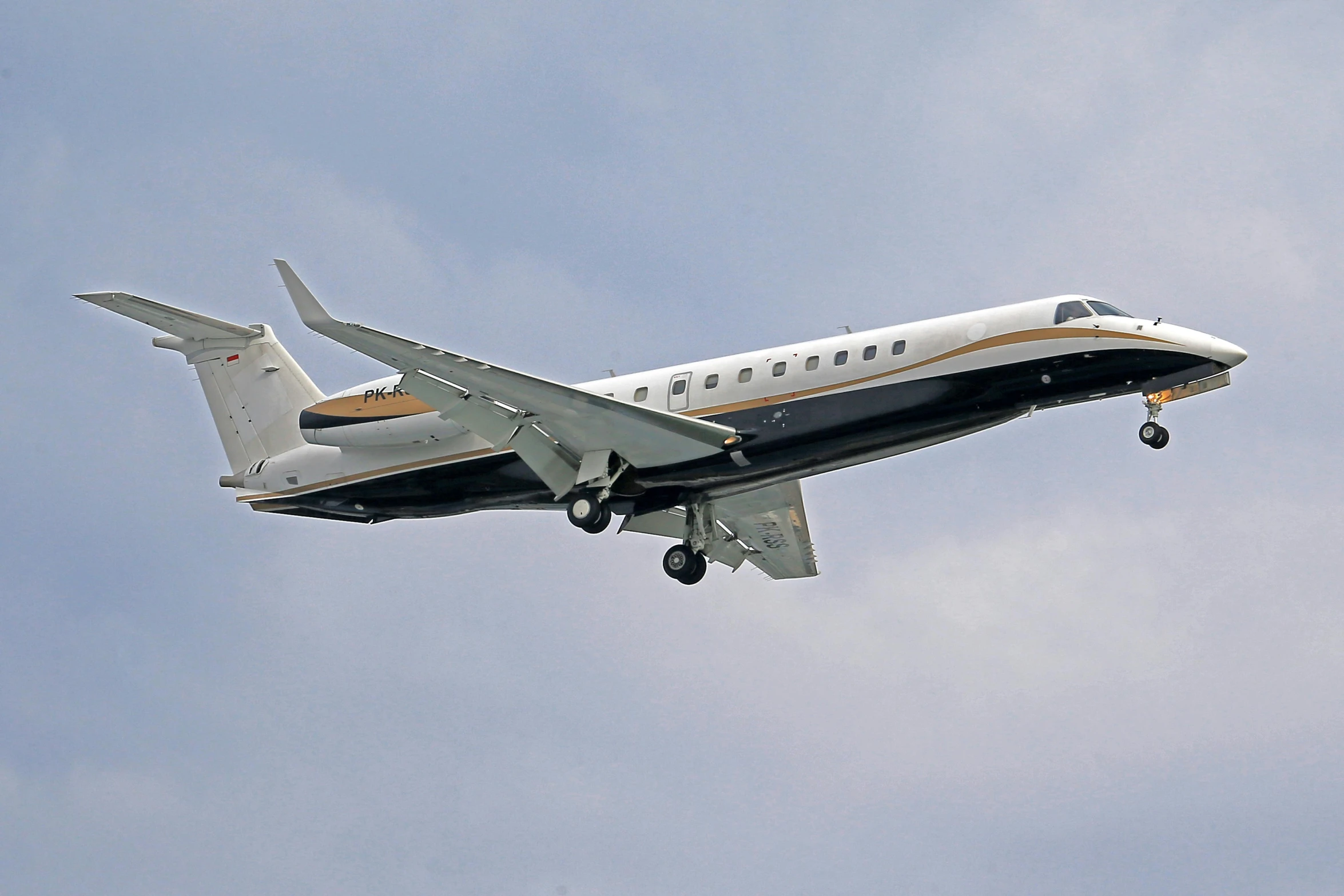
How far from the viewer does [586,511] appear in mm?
29656

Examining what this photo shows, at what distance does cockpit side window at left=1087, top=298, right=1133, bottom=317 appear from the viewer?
27219 mm

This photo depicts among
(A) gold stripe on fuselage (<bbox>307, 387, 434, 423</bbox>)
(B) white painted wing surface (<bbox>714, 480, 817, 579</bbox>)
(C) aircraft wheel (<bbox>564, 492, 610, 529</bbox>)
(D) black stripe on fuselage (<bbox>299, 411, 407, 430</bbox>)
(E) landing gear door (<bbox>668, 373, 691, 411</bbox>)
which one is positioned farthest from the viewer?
(B) white painted wing surface (<bbox>714, 480, 817, 579</bbox>)

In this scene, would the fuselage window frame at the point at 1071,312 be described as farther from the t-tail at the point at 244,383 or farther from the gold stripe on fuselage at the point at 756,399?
the t-tail at the point at 244,383

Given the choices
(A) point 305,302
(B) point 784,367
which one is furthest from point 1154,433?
(A) point 305,302

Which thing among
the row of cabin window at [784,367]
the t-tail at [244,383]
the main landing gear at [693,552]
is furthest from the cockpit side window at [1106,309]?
the t-tail at [244,383]

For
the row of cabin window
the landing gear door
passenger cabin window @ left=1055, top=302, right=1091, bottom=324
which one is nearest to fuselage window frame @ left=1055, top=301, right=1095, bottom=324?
passenger cabin window @ left=1055, top=302, right=1091, bottom=324

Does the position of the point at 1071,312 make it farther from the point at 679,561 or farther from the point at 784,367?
the point at 679,561

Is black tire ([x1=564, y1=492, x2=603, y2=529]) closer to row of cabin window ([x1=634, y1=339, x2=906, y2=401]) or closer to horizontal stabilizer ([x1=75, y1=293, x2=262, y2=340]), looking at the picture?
row of cabin window ([x1=634, y1=339, x2=906, y2=401])

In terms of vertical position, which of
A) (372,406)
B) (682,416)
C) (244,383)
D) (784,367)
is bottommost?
(682,416)

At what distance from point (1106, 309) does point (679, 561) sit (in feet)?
35.1

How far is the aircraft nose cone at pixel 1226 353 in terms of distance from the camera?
26375 mm

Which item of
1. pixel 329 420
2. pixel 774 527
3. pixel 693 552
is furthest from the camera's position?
pixel 774 527

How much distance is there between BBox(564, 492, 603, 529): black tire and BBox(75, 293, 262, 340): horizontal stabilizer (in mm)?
10438

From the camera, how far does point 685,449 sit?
28734 millimetres
